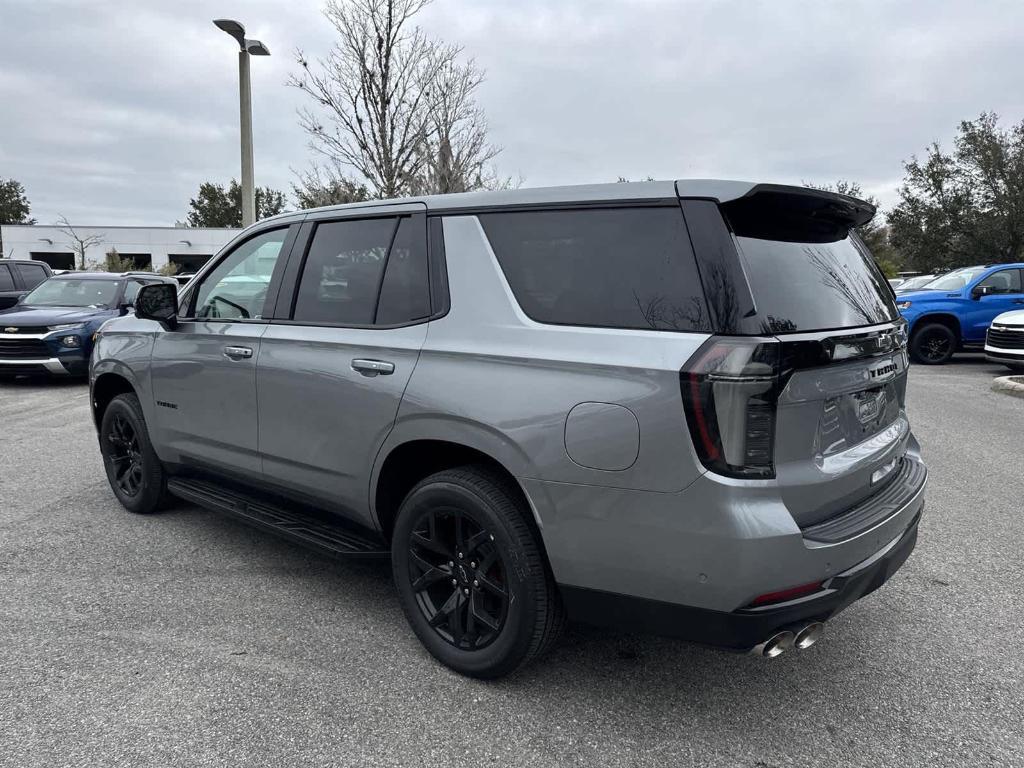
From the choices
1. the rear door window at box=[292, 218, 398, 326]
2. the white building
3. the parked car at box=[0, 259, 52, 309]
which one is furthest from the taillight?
the white building

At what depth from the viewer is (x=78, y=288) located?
11430 millimetres

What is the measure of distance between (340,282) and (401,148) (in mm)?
13426

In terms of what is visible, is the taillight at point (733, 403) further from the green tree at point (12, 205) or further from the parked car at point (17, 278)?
the green tree at point (12, 205)

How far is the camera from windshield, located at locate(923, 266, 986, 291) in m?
13.1

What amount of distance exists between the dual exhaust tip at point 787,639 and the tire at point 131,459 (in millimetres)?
3669

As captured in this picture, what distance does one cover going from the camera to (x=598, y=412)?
7.46 feet

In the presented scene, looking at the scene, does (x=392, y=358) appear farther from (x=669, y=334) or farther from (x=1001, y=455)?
(x=1001, y=455)

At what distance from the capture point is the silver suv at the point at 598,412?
7.06 ft

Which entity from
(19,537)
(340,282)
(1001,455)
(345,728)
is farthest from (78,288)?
(1001,455)

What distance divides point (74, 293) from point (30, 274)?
142 inches

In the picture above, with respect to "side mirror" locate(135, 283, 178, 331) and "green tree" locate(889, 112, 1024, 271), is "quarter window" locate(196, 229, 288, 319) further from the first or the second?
"green tree" locate(889, 112, 1024, 271)

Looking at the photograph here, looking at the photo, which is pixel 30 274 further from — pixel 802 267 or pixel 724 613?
pixel 724 613

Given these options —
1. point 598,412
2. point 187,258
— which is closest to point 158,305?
point 598,412

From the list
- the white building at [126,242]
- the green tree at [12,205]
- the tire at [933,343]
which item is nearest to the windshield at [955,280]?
the tire at [933,343]
